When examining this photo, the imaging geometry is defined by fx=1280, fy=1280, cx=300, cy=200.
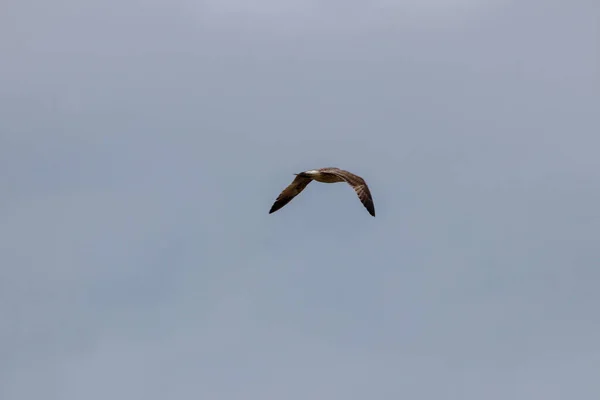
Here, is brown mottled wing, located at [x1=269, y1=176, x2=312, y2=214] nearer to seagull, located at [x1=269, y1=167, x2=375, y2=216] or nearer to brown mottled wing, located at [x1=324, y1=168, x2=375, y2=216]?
seagull, located at [x1=269, y1=167, x2=375, y2=216]

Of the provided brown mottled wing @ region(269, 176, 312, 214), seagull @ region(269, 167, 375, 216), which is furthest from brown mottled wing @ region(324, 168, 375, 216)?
brown mottled wing @ region(269, 176, 312, 214)

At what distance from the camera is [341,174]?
8512cm

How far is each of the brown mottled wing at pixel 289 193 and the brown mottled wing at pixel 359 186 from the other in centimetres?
544

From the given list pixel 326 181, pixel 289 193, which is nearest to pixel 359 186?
pixel 326 181

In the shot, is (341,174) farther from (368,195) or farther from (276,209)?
(276,209)

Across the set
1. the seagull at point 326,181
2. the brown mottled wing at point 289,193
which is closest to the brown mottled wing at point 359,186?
the seagull at point 326,181

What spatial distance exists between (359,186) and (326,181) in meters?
3.89

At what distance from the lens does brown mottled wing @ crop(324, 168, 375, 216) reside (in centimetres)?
8312

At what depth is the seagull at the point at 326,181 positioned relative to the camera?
83.7m

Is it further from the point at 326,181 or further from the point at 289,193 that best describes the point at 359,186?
the point at 289,193

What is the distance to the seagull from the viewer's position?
83.7 meters

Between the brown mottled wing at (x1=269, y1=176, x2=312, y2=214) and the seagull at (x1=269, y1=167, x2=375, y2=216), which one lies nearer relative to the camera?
the seagull at (x1=269, y1=167, x2=375, y2=216)

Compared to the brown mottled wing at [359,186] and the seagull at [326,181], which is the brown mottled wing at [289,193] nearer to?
the seagull at [326,181]

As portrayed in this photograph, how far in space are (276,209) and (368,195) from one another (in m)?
9.72
